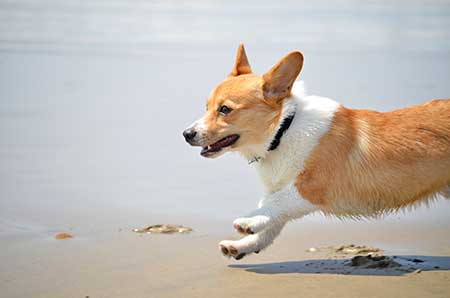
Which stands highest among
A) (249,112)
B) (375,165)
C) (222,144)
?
(249,112)

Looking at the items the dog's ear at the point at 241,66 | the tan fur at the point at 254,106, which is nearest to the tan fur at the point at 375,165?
the tan fur at the point at 254,106

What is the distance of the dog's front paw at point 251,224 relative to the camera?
495cm

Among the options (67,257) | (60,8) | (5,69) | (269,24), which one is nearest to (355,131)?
(67,257)

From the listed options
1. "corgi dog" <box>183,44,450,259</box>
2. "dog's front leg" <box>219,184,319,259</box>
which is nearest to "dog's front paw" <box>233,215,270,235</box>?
"dog's front leg" <box>219,184,319,259</box>

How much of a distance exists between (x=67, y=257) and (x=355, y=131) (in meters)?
1.88

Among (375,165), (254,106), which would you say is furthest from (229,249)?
(375,165)

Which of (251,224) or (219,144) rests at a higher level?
(219,144)

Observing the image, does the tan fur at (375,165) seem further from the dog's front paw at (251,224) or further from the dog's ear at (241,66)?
the dog's ear at (241,66)

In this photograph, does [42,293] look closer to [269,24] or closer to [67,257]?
[67,257]

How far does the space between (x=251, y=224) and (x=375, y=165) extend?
2.84ft

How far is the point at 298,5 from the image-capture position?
16953 mm

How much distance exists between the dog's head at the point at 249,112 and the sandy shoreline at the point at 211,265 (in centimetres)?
69

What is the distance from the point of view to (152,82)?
35.3 ft

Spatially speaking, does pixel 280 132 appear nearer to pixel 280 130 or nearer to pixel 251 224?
pixel 280 130
